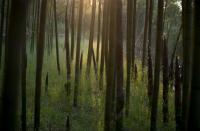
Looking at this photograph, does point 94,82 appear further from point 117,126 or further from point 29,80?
point 117,126

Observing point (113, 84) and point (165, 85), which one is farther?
point (165, 85)

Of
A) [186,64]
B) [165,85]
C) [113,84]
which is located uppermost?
[186,64]

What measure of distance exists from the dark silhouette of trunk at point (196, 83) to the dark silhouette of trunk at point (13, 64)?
1.04 m

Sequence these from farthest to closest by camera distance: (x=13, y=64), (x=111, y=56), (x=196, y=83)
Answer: (x=111, y=56) → (x=196, y=83) → (x=13, y=64)

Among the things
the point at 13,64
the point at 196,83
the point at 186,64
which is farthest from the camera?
the point at 186,64

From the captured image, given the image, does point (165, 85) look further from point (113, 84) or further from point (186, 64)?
point (186, 64)

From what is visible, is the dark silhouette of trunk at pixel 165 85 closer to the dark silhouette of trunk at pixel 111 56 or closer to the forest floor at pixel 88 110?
the forest floor at pixel 88 110

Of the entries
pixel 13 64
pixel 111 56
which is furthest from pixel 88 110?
pixel 13 64

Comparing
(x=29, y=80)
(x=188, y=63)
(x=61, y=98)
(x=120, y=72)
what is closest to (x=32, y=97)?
(x=61, y=98)

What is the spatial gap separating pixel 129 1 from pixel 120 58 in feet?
3.41

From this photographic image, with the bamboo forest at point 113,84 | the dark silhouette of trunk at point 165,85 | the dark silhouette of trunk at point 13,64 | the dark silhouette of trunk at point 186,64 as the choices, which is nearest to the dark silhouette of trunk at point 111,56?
the bamboo forest at point 113,84

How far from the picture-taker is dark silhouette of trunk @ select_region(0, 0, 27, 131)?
1972 mm

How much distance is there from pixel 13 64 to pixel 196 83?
3.63 feet

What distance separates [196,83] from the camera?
7.59 feet
